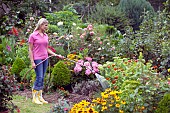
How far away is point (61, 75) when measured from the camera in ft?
25.4

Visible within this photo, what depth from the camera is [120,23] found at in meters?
14.9

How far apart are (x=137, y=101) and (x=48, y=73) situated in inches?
150

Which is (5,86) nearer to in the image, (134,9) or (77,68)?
(77,68)

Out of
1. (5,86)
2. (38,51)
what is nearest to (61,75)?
(38,51)

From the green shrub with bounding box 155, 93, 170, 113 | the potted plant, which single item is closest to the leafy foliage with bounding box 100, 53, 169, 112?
the green shrub with bounding box 155, 93, 170, 113

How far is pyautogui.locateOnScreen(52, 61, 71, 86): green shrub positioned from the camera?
7.74 meters

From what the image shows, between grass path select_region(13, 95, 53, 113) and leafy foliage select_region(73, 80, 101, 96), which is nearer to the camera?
grass path select_region(13, 95, 53, 113)

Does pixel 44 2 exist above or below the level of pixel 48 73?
above

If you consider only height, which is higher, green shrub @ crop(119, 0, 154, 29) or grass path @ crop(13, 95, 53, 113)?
green shrub @ crop(119, 0, 154, 29)

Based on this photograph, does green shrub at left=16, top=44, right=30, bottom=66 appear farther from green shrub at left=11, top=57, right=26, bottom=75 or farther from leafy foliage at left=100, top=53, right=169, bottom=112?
leafy foliage at left=100, top=53, right=169, bottom=112

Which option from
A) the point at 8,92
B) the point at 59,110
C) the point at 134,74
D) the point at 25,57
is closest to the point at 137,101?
the point at 134,74

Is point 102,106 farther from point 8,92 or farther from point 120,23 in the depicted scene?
point 120,23

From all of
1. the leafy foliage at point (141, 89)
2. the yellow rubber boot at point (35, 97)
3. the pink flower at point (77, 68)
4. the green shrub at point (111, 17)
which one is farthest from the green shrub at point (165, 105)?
the green shrub at point (111, 17)

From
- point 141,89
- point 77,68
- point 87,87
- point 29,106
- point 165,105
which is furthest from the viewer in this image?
point 77,68
